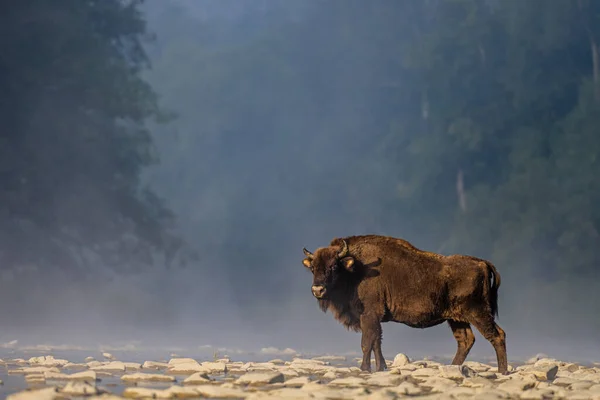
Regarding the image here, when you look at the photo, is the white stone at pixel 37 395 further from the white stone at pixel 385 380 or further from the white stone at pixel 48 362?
the white stone at pixel 48 362

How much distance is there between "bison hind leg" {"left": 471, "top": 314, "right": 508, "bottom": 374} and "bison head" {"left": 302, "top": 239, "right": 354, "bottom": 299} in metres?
2.23

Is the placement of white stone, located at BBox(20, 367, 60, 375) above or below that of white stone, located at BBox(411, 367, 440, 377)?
below

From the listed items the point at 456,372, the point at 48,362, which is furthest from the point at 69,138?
the point at 456,372

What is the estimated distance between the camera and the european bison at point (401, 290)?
13.9 m

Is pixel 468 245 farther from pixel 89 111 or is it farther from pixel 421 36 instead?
pixel 89 111

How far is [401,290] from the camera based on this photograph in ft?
46.6

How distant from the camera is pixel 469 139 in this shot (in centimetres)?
5338

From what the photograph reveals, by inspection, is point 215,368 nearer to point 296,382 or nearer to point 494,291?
point 296,382

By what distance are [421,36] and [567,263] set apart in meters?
20.8

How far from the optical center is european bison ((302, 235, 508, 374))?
1394 centimetres

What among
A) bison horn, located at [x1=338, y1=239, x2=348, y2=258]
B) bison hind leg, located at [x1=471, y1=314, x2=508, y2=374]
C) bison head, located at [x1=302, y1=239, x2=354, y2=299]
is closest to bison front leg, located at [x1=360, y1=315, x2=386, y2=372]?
bison head, located at [x1=302, y1=239, x2=354, y2=299]

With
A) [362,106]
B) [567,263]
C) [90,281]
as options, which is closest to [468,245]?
[567,263]

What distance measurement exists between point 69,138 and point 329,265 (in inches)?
1114

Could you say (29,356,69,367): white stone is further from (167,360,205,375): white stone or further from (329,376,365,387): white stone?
(329,376,365,387): white stone
